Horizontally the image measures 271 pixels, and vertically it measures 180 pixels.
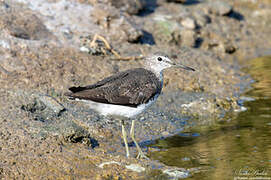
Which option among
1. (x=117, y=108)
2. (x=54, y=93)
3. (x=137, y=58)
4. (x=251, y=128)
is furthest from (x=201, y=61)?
(x=117, y=108)

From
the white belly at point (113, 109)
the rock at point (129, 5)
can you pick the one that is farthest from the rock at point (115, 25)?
the white belly at point (113, 109)

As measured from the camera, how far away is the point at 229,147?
752 cm

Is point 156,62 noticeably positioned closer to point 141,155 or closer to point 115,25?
point 141,155

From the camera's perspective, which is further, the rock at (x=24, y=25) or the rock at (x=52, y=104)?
the rock at (x=24, y=25)

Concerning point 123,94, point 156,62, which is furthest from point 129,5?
point 123,94

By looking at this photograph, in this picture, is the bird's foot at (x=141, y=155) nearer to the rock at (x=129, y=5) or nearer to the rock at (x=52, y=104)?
the rock at (x=52, y=104)

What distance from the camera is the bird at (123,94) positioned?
6.93 m

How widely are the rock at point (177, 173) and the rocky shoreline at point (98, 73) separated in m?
0.03

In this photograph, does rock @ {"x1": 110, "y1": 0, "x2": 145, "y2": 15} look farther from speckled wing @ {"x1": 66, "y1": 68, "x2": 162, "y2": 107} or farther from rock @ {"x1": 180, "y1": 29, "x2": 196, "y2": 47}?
speckled wing @ {"x1": 66, "y1": 68, "x2": 162, "y2": 107}

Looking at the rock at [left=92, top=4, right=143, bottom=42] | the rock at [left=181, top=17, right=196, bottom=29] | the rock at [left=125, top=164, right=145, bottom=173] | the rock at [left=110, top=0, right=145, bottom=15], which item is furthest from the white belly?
the rock at [left=181, top=17, right=196, bottom=29]

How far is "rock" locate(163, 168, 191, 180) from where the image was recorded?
6367 mm

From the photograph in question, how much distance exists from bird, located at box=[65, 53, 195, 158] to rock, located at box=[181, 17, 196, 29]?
5.82 meters

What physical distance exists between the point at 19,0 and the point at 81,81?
3.18 metres

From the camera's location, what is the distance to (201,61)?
12.0 metres
